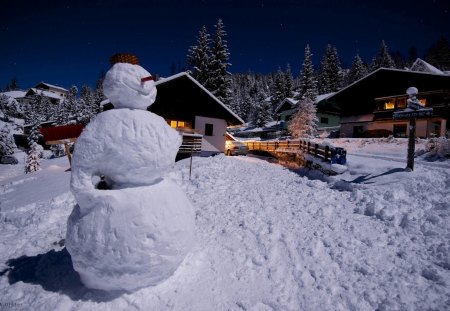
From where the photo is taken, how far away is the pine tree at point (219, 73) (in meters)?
29.7

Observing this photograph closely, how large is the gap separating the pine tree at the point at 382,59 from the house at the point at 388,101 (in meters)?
33.9

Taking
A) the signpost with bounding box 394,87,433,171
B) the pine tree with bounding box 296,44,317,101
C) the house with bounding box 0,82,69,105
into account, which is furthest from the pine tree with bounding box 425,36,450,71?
the house with bounding box 0,82,69,105

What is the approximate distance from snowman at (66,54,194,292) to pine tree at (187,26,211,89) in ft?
89.5

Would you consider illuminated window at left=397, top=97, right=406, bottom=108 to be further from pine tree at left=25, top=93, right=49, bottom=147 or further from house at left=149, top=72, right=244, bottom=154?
pine tree at left=25, top=93, right=49, bottom=147

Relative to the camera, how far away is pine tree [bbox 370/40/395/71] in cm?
5888

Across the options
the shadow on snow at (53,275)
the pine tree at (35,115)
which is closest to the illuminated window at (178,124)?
the shadow on snow at (53,275)

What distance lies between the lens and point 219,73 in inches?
1181

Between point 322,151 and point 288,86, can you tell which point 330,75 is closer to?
point 288,86

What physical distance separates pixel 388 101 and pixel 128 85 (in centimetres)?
3216

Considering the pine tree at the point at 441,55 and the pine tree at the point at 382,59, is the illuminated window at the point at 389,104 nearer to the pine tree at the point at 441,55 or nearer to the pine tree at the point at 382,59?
the pine tree at the point at 382,59

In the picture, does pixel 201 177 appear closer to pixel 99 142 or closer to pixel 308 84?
pixel 99 142

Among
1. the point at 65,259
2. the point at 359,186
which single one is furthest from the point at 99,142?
the point at 359,186

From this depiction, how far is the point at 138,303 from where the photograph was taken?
140 inches

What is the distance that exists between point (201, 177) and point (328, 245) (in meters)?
6.11
